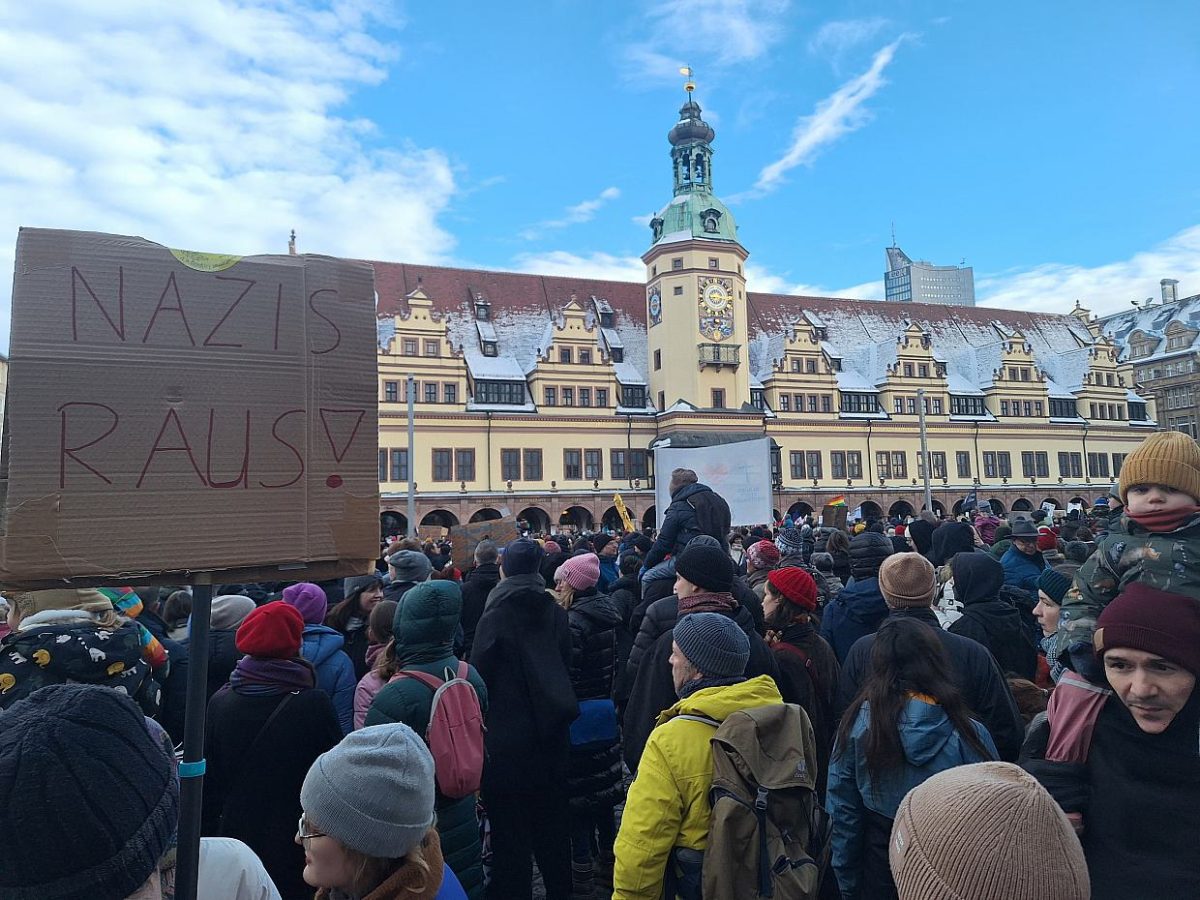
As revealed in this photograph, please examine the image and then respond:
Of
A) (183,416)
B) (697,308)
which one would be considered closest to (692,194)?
(697,308)

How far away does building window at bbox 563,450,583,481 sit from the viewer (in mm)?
37000

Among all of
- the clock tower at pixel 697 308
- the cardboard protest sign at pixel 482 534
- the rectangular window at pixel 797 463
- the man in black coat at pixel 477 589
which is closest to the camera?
the man in black coat at pixel 477 589

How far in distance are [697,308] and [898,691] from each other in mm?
36267

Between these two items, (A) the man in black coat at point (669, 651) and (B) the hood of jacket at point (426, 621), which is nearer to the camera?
(B) the hood of jacket at point (426, 621)

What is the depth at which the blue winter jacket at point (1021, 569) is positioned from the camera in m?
6.73

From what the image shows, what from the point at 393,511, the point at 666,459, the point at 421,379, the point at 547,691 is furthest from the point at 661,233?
the point at 547,691

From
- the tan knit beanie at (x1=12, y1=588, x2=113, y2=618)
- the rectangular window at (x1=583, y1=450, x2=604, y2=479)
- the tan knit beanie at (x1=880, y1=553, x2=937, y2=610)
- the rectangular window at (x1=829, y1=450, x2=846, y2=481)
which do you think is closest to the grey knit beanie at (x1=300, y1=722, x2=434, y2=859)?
the tan knit beanie at (x1=12, y1=588, x2=113, y2=618)

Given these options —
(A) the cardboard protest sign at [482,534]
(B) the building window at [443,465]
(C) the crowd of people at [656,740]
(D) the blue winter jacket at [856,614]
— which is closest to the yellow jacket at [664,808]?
(C) the crowd of people at [656,740]

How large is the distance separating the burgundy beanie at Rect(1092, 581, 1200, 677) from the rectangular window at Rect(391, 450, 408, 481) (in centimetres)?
3252

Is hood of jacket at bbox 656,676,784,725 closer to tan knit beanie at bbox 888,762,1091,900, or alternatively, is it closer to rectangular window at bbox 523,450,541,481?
tan knit beanie at bbox 888,762,1091,900

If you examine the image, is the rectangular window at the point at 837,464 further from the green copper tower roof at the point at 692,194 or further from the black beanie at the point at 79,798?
the black beanie at the point at 79,798

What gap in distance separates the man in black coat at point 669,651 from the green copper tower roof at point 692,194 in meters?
36.5

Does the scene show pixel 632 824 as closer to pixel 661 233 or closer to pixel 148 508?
pixel 148 508

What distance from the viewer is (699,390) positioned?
125 feet
